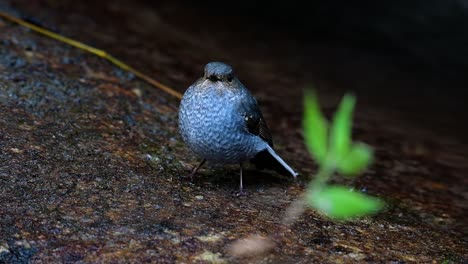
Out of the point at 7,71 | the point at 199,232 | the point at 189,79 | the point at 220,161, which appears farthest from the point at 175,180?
the point at 189,79

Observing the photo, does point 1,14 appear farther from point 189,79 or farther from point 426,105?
point 426,105

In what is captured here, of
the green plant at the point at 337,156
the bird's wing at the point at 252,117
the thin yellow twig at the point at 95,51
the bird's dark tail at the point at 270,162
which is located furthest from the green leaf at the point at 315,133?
the thin yellow twig at the point at 95,51

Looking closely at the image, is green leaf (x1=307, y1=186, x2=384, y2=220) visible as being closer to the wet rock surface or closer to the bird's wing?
the wet rock surface

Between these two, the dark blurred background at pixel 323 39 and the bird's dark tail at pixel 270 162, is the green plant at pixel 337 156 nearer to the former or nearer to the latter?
the bird's dark tail at pixel 270 162

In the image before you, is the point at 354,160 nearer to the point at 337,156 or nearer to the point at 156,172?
the point at 337,156

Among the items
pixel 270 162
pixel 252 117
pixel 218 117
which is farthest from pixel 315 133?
pixel 270 162

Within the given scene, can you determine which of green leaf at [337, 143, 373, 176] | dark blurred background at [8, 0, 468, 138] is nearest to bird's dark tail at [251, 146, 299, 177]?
dark blurred background at [8, 0, 468, 138]
